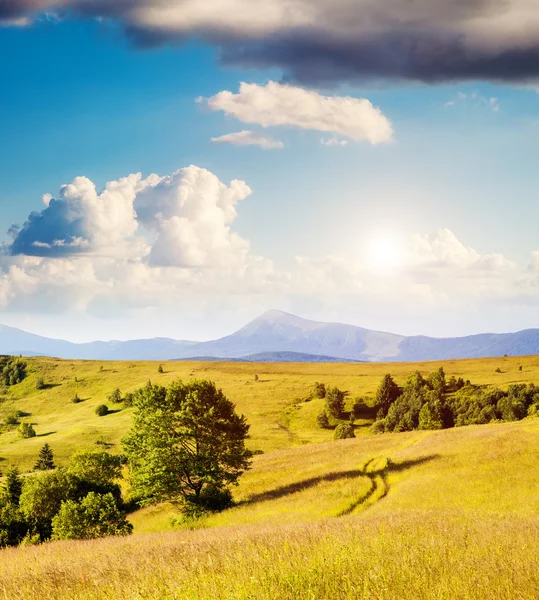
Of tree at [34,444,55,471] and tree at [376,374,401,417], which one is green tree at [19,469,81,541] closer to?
tree at [34,444,55,471]

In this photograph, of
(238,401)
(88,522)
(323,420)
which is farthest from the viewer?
(238,401)

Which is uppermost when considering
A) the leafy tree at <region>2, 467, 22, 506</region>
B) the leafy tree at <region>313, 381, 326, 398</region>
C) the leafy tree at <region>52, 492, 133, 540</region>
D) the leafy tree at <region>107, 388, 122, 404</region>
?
the leafy tree at <region>52, 492, 133, 540</region>

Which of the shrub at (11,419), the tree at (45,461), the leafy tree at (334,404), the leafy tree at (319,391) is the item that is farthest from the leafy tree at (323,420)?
the shrub at (11,419)

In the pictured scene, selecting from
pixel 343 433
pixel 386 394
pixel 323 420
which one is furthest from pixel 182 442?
pixel 386 394

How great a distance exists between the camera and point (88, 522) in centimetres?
3128

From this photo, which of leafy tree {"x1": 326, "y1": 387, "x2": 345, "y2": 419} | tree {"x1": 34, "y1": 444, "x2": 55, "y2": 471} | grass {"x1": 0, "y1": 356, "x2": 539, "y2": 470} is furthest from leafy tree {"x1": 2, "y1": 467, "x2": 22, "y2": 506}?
leafy tree {"x1": 326, "y1": 387, "x2": 345, "y2": 419}

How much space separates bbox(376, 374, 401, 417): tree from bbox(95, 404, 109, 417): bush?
81013 millimetres

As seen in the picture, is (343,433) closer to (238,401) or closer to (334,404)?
(334,404)

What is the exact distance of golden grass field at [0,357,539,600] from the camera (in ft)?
22.6

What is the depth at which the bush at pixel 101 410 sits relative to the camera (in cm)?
14600

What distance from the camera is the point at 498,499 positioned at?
2866cm

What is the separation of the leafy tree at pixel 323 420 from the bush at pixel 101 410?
68.1m

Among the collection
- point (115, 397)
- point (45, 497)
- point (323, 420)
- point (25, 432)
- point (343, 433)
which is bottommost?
point (25, 432)

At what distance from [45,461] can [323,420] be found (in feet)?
196
